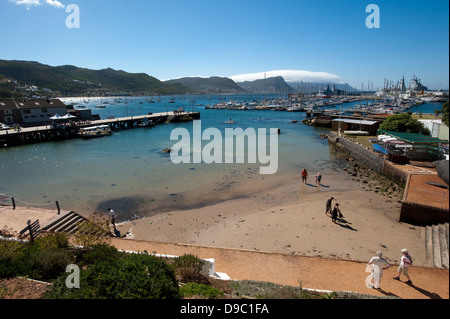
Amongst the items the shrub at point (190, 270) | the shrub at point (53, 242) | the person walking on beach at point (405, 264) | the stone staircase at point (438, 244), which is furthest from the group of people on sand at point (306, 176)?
the shrub at point (53, 242)

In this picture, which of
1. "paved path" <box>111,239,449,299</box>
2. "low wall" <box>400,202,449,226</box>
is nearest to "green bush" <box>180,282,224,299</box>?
"paved path" <box>111,239,449,299</box>

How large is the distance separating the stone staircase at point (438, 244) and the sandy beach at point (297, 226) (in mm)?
283

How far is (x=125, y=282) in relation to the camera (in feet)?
17.0

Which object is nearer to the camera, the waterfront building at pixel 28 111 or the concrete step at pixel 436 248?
the concrete step at pixel 436 248

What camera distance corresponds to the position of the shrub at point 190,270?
23.7 feet

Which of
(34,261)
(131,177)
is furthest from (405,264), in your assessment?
(131,177)

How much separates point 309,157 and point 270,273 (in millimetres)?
23694

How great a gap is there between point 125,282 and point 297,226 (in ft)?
32.0

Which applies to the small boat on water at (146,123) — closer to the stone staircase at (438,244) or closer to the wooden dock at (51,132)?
the wooden dock at (51,132)

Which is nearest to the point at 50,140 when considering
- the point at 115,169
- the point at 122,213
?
the point at 115,169

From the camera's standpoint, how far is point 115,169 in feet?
86.2
